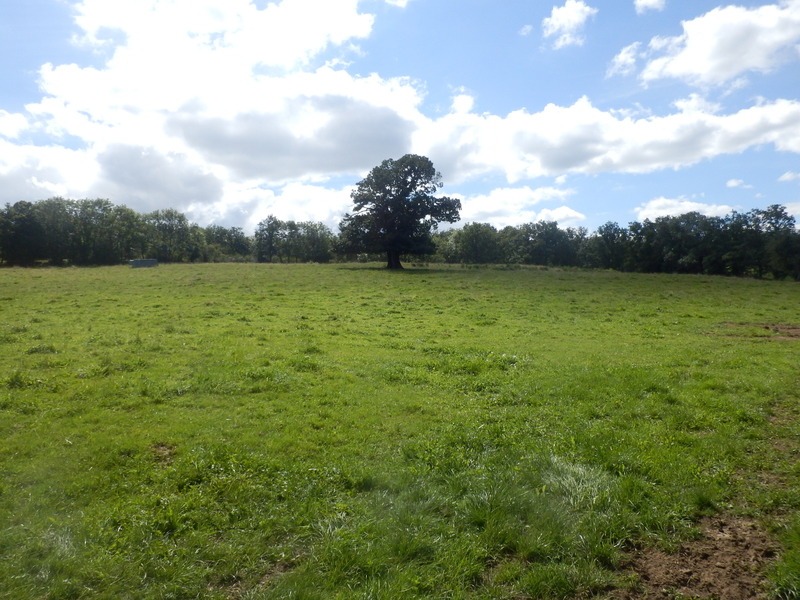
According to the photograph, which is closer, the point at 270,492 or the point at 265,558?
the point at 265,558

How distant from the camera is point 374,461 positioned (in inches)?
288

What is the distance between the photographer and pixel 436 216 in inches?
2400

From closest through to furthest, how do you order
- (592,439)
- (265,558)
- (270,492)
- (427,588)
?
(427,588)
(265,558)
(270,492)
(592,439)

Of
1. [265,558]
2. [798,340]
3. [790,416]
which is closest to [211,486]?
[265,558]

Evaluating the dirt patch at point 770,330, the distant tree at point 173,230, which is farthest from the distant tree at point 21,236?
the dirt patch at point 770,330

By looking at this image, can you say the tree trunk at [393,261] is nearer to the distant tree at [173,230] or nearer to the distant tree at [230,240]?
the distant tree at [173,230]

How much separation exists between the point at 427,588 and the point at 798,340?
61.8 ft

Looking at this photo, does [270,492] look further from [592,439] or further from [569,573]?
[592,439]

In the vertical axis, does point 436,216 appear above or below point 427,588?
above

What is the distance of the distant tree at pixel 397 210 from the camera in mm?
59625

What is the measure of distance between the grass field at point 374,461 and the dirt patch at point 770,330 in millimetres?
1873

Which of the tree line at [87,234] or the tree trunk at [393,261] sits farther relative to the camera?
the tree line at [87,234]

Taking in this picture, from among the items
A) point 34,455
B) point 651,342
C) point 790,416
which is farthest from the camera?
point 651,342

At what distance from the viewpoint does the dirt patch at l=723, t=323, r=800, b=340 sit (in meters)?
18.8
